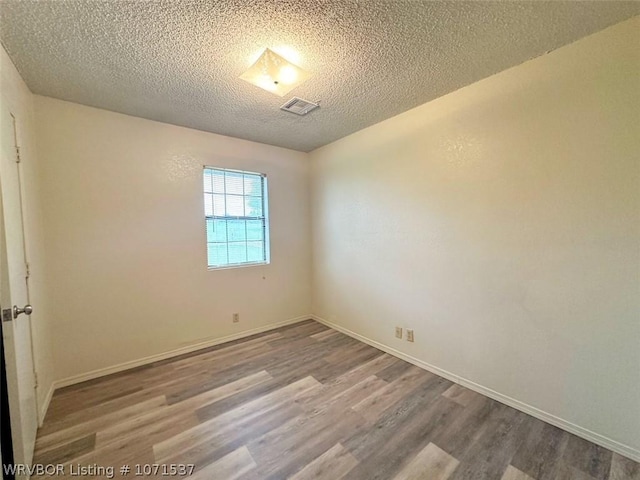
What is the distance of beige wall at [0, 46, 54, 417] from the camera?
1.77 m

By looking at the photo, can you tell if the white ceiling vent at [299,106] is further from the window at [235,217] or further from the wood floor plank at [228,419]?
the wood floor plank at [228,419]

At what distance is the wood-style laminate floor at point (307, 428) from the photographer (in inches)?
58.8

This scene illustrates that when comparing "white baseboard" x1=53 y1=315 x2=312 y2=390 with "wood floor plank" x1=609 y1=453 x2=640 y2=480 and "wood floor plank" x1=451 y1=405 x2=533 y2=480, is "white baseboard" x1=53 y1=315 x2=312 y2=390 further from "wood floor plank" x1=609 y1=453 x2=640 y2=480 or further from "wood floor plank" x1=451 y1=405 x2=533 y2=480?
"wood floor plank" x1=609 y1=453 x2=640 y2=480

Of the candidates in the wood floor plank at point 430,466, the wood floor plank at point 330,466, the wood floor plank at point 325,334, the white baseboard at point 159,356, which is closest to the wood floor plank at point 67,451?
the white baseboard at point 159,356

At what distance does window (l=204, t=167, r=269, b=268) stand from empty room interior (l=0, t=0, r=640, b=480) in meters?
0.04

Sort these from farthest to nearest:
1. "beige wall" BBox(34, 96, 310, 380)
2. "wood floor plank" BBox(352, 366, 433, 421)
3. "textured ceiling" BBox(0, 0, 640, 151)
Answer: "beige wall" BBox(34, 96, 310, 380), "wood floor plank" BBox(352, 366, 433, 421), "textured ceiling" BBox(0, 0, 640, 151)

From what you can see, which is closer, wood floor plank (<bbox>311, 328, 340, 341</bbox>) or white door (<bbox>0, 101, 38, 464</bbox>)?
white door (<bbox>0, 101, 38, 464</bbox>)

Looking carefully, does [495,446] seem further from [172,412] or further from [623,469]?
[172,412]

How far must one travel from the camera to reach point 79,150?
2350mm

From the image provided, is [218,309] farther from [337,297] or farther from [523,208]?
[523,208]

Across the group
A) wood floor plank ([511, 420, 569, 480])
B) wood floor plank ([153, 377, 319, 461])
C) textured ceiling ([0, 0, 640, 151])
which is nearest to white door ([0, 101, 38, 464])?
textured ceiling ([0, 0, 640, 151])

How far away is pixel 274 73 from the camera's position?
70.7 inches

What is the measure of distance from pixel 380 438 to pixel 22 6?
3149 mm

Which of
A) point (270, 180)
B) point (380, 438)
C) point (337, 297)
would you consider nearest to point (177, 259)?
point (270, 180)
